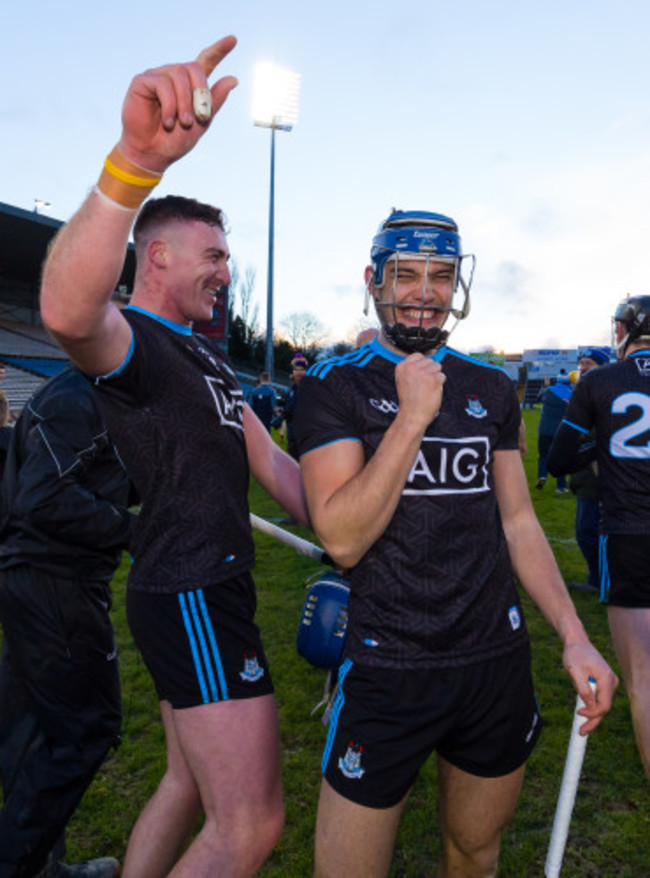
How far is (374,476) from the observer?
5.72 feet

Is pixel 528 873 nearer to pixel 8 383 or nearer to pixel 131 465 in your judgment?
pixel 131 465

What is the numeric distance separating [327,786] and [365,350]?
139cm

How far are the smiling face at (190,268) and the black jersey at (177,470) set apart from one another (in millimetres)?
155

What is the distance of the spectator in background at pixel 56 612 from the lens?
2508 mm

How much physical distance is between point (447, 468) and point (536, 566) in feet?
1.78

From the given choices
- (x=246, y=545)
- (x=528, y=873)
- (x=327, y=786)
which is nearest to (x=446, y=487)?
(x=246, y=545)

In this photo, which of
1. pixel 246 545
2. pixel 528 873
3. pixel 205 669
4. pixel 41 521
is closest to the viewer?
pixel 205 669

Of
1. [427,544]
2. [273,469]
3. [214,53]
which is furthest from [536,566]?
[214,53]

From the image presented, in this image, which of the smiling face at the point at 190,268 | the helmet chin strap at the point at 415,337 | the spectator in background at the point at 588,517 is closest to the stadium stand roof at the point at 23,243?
the spectator in background at the point at 588,517

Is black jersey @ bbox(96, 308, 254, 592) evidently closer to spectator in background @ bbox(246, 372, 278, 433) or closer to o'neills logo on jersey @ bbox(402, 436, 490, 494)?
o'neills logo on jersey @ bbox(402, 436, 490, 494)

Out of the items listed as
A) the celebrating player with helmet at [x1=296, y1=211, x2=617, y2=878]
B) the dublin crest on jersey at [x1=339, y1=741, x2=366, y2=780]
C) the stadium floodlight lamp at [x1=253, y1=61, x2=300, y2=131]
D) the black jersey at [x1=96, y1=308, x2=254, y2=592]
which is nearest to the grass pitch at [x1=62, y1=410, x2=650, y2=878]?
the celebrating player with helmet at [x1=296, y1=211, x2=617, y2=878]

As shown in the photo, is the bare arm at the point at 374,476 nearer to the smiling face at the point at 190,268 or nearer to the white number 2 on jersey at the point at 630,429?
the smiling face at the point at 190,268

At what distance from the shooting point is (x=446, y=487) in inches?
78.1

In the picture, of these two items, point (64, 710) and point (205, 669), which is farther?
point (64, 710)
